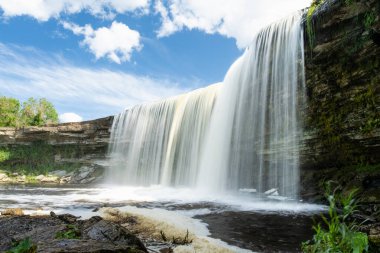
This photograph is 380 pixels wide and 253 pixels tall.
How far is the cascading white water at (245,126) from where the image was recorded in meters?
15.9

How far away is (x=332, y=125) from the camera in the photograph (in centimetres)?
1404

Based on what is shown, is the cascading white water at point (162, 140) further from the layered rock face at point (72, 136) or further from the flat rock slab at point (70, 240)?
the flat rock slab at point (70, 240)

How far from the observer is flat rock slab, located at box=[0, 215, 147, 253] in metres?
3.53

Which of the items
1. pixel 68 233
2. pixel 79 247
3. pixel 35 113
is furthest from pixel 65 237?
pixel 35 113

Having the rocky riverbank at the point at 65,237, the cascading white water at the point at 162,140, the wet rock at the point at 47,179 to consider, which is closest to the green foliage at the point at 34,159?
the wet rock at the point at 47,179

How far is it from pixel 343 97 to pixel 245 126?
588 centimetres

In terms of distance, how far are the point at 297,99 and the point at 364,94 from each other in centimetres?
309

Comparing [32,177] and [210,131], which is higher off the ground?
[210,131]

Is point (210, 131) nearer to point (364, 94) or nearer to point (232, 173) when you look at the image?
point (232, 173)

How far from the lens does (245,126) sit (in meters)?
18.5

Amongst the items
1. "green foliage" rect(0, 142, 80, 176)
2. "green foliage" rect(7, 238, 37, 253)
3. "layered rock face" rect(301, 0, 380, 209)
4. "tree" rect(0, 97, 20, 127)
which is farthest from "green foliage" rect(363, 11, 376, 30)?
"tree" rect(0, 97, 20, 127)

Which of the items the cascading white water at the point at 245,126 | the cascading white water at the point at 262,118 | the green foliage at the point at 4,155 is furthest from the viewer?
the green foliage at the point at 4,155

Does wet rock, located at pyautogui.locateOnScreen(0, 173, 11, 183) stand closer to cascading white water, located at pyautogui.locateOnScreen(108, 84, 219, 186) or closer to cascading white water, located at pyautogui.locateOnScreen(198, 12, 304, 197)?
cascading white water, located at pyautogui.locateOnScreen(108, 84, 219, 186)

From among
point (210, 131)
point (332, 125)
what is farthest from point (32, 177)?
point (332, 125)
